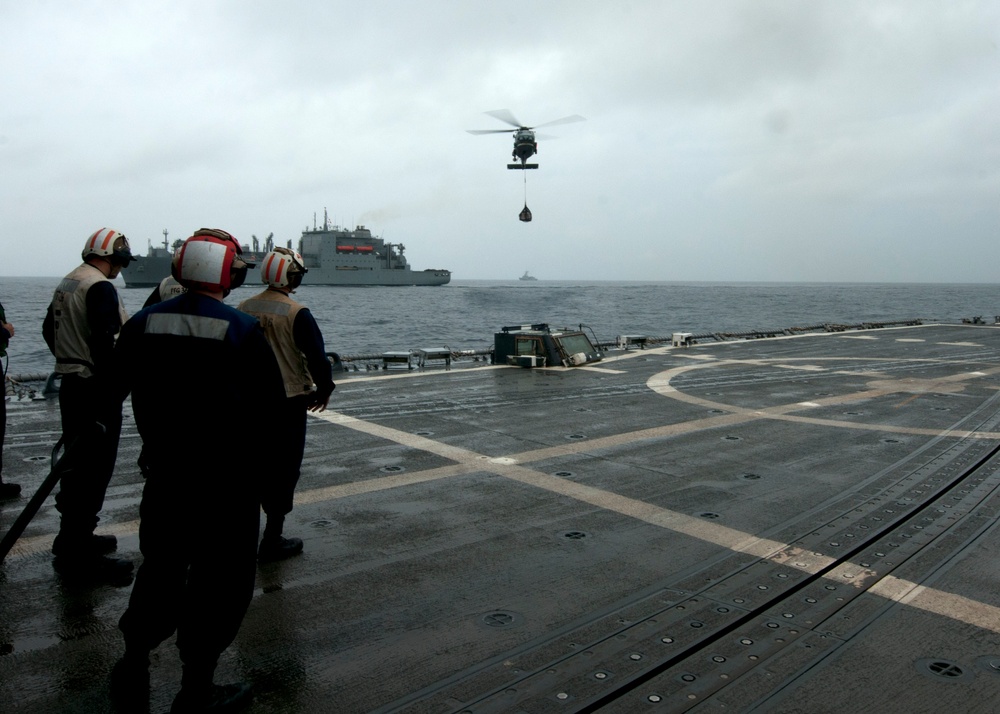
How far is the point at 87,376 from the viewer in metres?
4.59

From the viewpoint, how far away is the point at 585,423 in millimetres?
9289

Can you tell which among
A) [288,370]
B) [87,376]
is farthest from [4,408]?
[288,370]

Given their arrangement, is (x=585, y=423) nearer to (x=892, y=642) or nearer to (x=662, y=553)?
(x=662, y=553)

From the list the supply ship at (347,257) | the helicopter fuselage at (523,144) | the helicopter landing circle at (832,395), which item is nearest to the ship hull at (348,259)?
the supply ship at (347,257)

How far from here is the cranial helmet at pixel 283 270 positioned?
15.5 ft

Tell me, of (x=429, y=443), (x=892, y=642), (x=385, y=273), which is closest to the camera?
(x=892, y=642)

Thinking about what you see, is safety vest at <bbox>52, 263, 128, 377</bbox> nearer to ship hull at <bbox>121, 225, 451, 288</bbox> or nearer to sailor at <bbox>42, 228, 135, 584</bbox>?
sailor at <bbox>42, 228, 135, 584</bbox>

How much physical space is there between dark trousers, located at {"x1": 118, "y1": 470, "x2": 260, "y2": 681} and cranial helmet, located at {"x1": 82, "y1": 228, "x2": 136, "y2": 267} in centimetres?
211

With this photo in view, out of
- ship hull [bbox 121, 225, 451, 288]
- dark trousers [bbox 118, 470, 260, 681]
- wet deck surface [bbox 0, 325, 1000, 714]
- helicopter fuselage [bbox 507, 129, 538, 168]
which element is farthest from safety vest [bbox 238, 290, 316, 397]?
ship hull [bbox 121, 225, 451, 288]

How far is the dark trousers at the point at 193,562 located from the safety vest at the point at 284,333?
5.76 feet

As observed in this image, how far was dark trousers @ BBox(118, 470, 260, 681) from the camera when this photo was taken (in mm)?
2936

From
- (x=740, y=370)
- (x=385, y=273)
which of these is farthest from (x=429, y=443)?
(x=385, y=273)

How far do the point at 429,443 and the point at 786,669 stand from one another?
5.13m

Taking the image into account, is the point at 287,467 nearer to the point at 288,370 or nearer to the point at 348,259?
the point at 288,370
